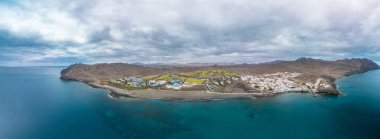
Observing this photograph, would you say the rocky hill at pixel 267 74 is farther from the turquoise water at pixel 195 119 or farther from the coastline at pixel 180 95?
the turquoise water at pixel 195 119

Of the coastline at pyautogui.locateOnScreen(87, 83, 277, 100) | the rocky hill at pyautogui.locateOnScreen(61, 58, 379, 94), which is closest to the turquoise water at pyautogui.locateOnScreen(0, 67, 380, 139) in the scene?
the coastline at pyautogui.locateOnScreen(87, 83, 277, 100)

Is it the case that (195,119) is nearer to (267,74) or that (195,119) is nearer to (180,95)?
(180,95)

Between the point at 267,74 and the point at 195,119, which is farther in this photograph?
the point at 267,74

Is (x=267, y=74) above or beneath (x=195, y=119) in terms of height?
above

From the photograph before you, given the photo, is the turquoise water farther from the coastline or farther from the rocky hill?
the rocky hill

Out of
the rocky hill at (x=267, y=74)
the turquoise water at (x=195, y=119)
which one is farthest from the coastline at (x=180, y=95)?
→ the rocky hill at (x=267, y=74)

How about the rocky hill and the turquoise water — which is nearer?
the turquoise water

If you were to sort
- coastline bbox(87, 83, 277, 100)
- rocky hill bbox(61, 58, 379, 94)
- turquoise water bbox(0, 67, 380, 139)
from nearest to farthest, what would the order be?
1. turquoise water bbox(0, 67, 380, 139)
2. coastline bbox(87, 83, 277, 100)
3. rocky hill bbox(61, 58, 379, 94)

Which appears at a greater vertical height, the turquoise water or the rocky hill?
the rocky hill

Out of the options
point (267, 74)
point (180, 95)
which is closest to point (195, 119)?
point (180, 95)
